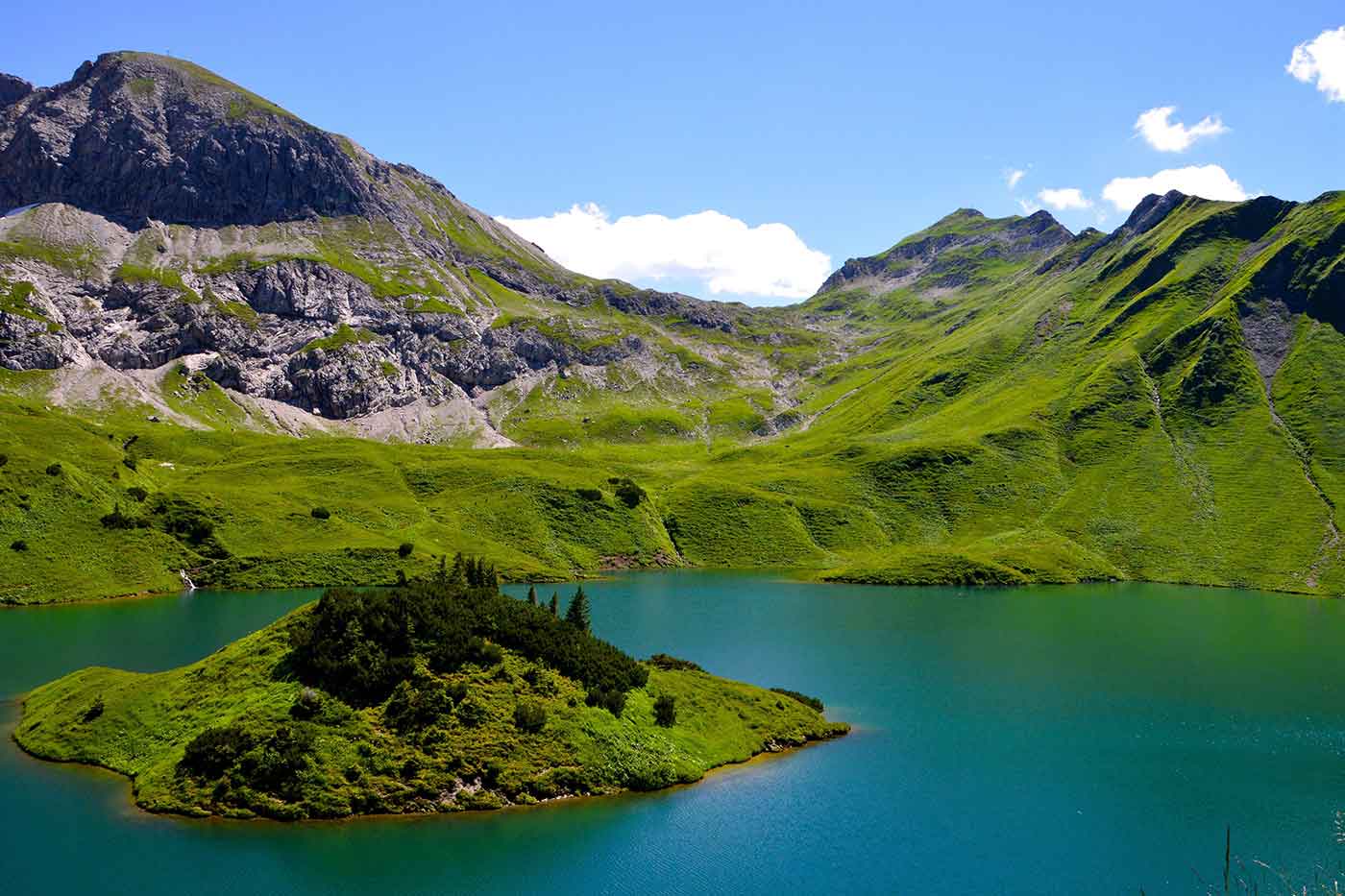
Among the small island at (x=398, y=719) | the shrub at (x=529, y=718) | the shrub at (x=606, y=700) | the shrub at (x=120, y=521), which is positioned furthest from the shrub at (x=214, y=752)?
the shrub at (x=120, y=521)

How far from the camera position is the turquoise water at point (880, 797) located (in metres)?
41.9

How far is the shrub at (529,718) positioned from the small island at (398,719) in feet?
0.28

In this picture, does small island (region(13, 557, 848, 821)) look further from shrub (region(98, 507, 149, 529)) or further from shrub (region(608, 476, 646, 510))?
shrub (region(608, 476, 646, 510))

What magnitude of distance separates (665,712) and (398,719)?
17.9 m

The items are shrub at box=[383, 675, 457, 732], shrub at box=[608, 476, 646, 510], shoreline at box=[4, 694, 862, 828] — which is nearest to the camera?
shoreline at box=[4, 694, 862, 828]

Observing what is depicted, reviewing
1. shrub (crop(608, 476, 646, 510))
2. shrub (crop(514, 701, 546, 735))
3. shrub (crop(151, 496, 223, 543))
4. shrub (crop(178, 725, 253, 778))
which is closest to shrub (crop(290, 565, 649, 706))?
shrub (crop(514, 701, 546, 735))

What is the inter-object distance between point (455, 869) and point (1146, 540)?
562ft

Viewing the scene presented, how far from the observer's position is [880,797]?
175 feet

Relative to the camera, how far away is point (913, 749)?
62.5 meters

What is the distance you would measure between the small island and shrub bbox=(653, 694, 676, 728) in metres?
0.12

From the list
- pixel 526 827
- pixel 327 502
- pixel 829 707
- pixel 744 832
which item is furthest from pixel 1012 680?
pixel 327 502

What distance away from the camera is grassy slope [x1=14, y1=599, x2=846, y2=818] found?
48125 millimetres

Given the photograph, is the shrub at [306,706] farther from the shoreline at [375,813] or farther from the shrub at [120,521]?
the shrub at [120,521]

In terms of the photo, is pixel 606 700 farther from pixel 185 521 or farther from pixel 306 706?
pixel 185 521
